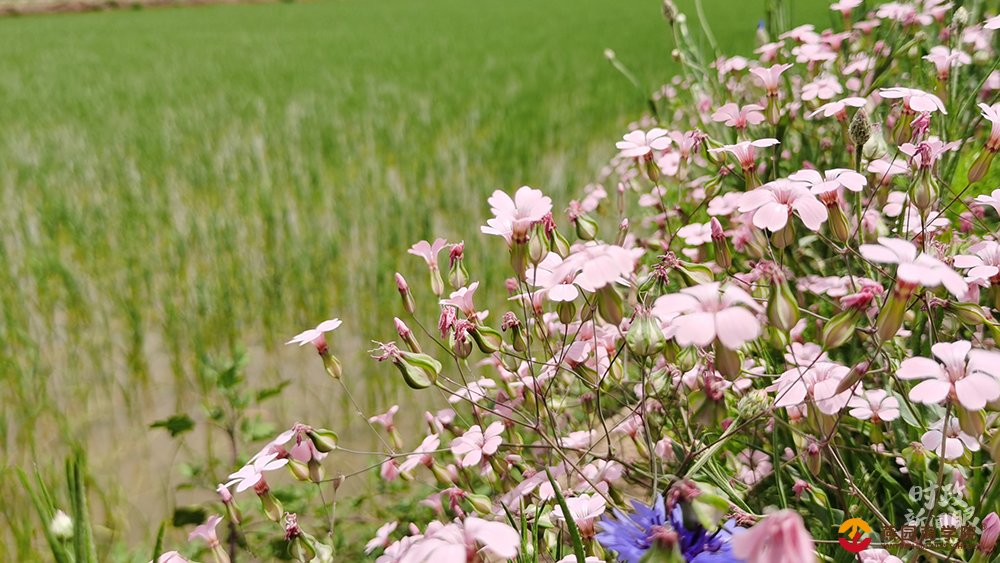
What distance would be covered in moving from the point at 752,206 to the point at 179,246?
103 inches

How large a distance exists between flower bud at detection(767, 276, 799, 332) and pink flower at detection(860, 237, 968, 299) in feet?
0.34

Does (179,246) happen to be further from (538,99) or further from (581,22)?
(581,22)

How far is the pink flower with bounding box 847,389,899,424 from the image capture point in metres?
0.86

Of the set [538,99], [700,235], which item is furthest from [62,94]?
[700,235]

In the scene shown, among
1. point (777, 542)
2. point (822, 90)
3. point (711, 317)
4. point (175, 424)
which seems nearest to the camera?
point (777, 542)

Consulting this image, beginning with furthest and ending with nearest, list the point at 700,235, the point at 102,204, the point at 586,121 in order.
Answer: the point at 586,121, the point at 102,204, the point at 700,235

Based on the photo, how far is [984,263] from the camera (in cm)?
83

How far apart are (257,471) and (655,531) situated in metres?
0.51

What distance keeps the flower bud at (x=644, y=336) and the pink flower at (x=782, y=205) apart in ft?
0.53

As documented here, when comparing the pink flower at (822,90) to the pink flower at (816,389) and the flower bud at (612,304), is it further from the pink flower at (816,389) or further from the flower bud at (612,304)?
the flower bud at (612,304)

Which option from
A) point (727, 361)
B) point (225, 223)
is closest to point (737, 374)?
point (727, 361)

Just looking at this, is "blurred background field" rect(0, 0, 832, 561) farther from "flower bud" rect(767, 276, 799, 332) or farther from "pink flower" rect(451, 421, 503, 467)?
"flower bud" rect(767, 276, 799, 332)

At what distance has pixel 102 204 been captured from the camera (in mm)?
3365

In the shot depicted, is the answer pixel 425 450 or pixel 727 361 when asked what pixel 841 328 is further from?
pixel 425 450
